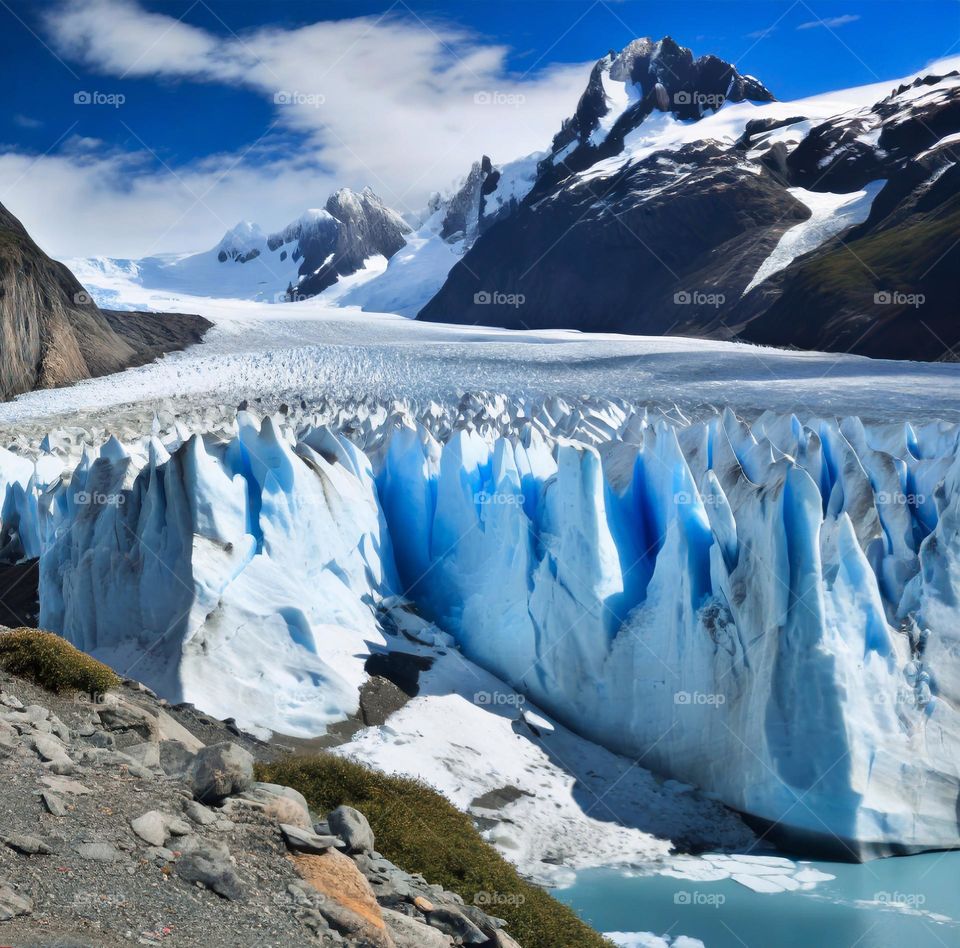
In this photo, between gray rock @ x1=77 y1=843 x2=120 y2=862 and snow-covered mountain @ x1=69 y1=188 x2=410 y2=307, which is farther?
snow-covered mountain @ x1=69 y1=188 x2=410 y2=307

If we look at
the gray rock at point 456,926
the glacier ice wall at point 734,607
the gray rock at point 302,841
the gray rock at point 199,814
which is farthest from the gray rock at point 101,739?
the glacier ice wall at point 734,607

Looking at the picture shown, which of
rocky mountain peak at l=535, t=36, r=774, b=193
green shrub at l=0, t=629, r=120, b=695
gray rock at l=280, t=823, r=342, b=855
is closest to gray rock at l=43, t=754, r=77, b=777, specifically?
gray rock at l=280, t=823, r=342, b=855

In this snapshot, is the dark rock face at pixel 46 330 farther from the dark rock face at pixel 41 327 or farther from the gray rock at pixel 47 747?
the gray rock at pixel 47 747

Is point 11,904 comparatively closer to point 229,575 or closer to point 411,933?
point 411,933

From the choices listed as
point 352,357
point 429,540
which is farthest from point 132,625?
point 352,357

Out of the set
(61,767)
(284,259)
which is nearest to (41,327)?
(61,767)

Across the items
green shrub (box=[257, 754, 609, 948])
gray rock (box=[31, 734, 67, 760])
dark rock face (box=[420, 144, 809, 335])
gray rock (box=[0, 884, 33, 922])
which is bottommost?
green shrub (box=[257, 754, 609, 948])

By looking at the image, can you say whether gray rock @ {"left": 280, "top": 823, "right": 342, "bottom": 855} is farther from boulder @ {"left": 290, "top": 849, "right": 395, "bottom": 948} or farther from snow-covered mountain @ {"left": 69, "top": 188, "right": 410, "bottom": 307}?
snow-covered mountain @ {"left": 69, "top": 188, "right": 410, "bottom": 307}
